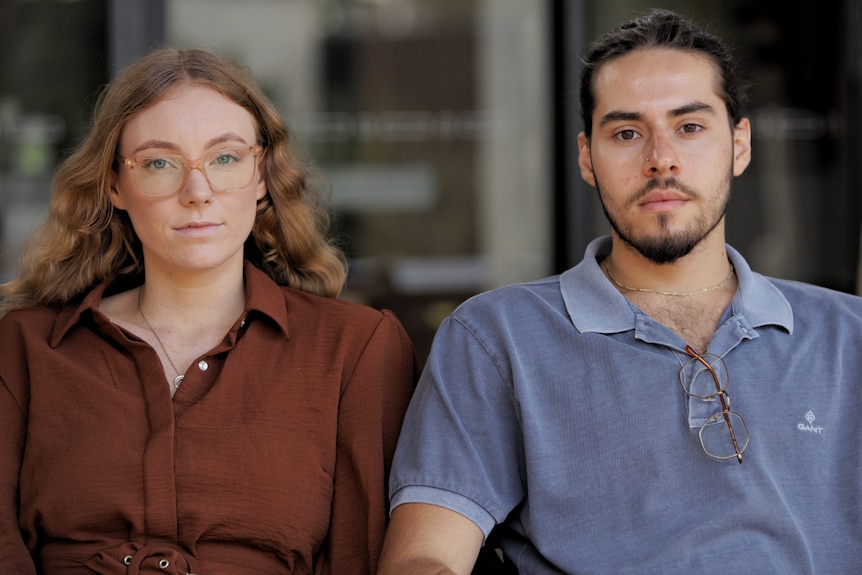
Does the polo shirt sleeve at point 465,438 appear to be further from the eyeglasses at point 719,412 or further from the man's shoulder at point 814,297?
the man's shoulder at point 814,297

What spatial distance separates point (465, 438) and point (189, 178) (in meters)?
0.70

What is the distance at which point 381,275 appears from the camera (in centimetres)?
534

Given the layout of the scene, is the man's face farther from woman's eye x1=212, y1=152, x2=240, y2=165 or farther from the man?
woman's eye x1=212, y1=152, x2=240, y2=165

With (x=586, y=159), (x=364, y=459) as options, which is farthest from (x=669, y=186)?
(x=364, y=459)

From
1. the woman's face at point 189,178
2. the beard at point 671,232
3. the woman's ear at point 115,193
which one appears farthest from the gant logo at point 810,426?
the woman's ear at point 115,193

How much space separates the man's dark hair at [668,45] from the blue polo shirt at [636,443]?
1.23ft

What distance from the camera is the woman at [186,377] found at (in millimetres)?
1910

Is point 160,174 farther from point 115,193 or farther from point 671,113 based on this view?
point 671,113

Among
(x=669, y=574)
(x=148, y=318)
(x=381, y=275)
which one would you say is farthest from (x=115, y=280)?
(x=381, y=275)

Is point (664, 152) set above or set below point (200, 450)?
above

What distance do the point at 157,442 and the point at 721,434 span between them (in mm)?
985

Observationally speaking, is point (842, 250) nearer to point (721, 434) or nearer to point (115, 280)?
point (721, 434)

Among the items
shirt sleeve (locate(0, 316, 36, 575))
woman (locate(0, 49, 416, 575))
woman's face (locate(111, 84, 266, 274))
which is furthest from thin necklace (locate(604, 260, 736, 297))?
shirt sleeve (locate(0, 316, 36, 575))

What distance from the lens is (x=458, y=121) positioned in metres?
5.48
